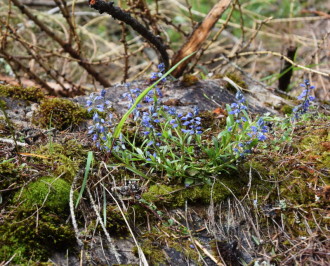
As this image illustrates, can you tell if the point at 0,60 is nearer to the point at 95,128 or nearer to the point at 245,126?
the point at 95,128

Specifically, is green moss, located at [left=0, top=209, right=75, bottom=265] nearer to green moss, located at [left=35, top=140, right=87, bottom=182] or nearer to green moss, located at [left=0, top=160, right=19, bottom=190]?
green moss, located at [left=0, top=160, right=19, bottom=190]

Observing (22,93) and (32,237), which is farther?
(22,93)

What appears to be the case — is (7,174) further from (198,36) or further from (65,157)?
(198,36)

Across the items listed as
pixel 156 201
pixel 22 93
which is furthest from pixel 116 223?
pixel 22 93

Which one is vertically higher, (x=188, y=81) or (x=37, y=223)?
(x=188, y=81)

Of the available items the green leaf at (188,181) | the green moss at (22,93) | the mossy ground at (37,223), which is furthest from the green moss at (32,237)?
the green moss at (22,93)

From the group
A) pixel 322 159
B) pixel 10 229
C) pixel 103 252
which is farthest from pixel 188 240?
pixel 322 159

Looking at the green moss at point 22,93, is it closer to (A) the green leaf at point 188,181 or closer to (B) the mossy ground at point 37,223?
(B) the mossy ground at point 37,223
